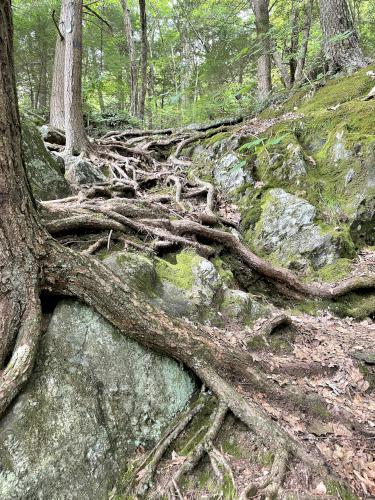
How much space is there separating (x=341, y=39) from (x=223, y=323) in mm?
8871

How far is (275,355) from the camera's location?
398 cm

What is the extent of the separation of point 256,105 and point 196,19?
7.59 metres

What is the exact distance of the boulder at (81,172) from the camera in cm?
723

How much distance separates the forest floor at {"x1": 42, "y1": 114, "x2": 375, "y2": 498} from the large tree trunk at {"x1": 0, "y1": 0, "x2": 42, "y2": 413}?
1.30 meters

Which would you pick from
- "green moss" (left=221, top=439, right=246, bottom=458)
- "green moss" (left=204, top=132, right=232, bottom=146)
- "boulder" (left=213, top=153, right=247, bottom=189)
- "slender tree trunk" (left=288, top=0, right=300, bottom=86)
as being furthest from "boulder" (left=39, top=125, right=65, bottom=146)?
"green moss" (left=221, top=439, right=246, bottom=458)

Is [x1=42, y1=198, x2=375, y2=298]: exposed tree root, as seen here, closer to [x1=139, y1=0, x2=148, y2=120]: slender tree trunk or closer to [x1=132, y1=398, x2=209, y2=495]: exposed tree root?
[x1=132, y1=398, x2=209, y2=495]: exposed tree root

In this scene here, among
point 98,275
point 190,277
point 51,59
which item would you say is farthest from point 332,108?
point 51,59

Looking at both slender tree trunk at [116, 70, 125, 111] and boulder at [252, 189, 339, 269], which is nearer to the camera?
boulder at [252, 189, 339, 269]

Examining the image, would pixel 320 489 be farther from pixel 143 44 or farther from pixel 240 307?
pixel 143 44

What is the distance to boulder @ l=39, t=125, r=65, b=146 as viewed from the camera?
9.08 metres

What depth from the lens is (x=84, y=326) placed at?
322 centimetres

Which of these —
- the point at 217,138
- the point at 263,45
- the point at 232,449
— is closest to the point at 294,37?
the point at 263,45

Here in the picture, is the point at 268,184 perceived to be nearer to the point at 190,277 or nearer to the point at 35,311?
the point at 190,277

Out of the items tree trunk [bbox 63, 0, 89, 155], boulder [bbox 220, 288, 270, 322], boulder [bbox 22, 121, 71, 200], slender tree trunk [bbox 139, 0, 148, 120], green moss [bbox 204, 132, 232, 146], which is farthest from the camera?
slender tree trunk [bbox 139, 0, 148, 120]
